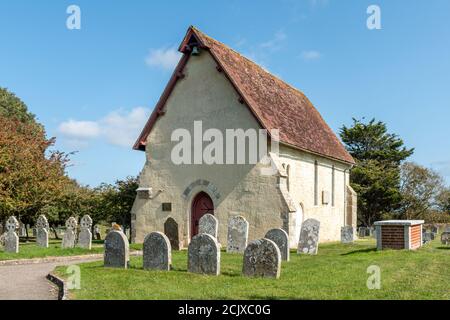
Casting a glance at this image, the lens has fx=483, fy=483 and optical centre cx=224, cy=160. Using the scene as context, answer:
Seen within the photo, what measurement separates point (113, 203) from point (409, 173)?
38.4 m

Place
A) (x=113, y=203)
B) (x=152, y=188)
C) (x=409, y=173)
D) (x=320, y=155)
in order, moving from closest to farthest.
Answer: (x=152, y=188)
(x=320, y=155)
(x=113, y=203)
(x=409, y=173)

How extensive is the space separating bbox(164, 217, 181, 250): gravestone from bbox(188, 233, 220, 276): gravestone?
23.5 ft

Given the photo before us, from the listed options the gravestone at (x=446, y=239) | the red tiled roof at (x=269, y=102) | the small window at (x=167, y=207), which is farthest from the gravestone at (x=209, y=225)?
the gravestone at (x=446, y=239)

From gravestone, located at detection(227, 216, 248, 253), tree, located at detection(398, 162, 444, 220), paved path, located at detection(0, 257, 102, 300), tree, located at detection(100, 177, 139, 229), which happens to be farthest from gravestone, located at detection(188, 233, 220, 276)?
tree, located at detection(398, 162, 444, 220)

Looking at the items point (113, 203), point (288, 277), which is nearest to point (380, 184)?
point (113, 203)

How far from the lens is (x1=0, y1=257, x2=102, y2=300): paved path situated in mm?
11387

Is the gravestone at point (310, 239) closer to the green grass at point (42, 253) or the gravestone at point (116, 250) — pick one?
the gravestone at point (116, 250)

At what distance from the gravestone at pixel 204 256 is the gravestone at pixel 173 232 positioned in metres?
7.15

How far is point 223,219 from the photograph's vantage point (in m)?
23.3

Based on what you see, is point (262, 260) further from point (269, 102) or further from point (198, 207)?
point (269, 102)

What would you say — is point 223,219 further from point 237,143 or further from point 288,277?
point 288,277

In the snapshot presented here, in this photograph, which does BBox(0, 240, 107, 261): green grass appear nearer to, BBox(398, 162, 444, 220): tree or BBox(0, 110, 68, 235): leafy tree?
BBox(0, 110, 68, 235): leafy tree

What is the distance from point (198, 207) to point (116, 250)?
10193 millimetres

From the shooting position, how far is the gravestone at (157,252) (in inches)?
546
